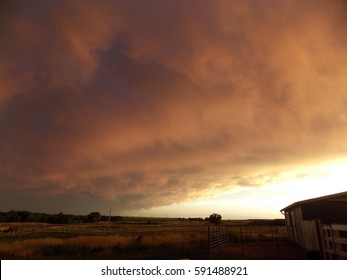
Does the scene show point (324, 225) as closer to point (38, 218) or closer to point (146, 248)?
point (146, 248)

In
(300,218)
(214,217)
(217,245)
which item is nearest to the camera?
(217,245)

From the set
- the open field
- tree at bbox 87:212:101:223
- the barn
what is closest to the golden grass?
the open field

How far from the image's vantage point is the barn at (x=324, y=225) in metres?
8.89

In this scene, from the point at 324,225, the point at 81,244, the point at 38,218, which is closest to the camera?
the point at 324,225

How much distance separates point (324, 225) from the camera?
33.3 ft

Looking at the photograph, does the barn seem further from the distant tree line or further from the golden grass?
the distant tree line

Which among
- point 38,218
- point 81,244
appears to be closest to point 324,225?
point 81,244

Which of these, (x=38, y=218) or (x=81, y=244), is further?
(x=38, y=218)

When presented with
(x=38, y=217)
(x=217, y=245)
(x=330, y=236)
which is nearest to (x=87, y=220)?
(x=38, y=217)

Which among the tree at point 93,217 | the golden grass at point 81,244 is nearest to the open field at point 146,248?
the golden grass at point 81,244

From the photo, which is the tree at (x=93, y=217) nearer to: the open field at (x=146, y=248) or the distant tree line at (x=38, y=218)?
the distant tree line at (x=38, y=218)
